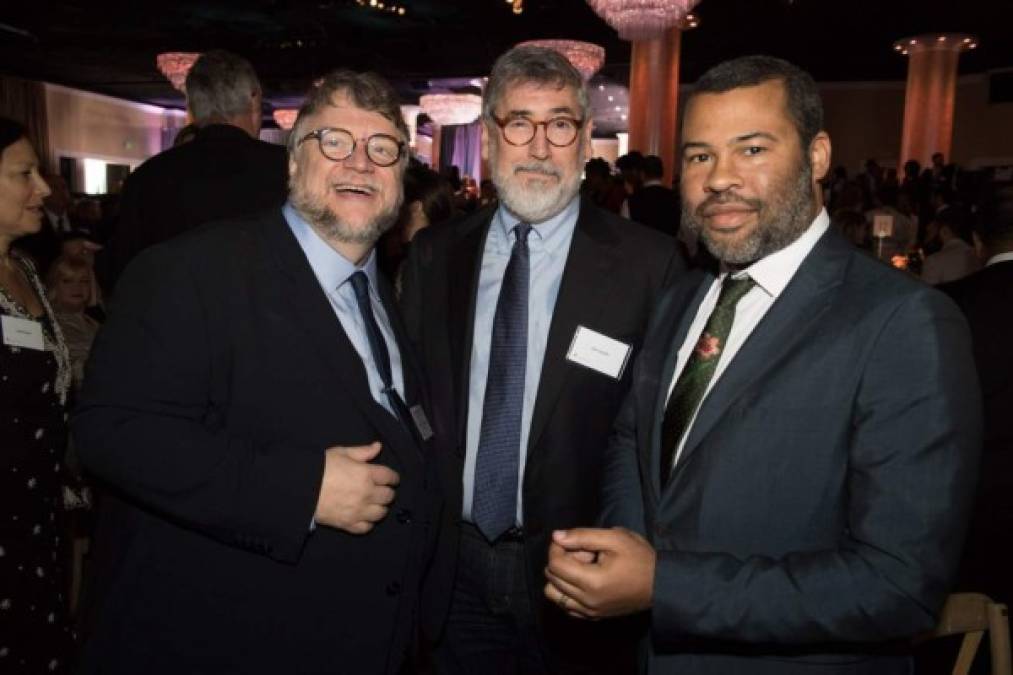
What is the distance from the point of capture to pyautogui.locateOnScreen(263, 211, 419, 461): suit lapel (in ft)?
4.90

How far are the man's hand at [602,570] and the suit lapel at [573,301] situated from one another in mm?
619

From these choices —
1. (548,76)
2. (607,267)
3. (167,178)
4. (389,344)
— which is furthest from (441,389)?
(167,178)

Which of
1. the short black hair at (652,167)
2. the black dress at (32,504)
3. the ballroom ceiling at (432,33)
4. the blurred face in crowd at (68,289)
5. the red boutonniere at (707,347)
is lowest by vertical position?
the black dress at (32,504)

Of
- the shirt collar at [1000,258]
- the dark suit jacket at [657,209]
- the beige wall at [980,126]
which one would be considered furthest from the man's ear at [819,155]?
the beige wall at [980,126]

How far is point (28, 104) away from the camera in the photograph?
49.9 feet

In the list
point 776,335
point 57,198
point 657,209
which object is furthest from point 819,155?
point 57,198

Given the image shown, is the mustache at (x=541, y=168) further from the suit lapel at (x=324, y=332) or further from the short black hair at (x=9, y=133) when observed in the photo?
the short black hair at (x=9, y=133)

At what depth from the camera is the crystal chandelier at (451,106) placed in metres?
14.4

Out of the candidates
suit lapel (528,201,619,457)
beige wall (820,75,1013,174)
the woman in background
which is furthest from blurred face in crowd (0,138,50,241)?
beige wall (820,75,1013,174)

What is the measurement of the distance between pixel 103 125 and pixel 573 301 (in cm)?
1930

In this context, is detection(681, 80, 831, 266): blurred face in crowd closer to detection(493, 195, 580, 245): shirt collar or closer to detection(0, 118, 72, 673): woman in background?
detection(493, 195, 580, 245): shirt collar

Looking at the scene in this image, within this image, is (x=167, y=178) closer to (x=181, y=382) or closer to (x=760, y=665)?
(x=181, y=382)

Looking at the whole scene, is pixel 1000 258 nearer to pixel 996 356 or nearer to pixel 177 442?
pixel 996 356

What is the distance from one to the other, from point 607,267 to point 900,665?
107 cm
